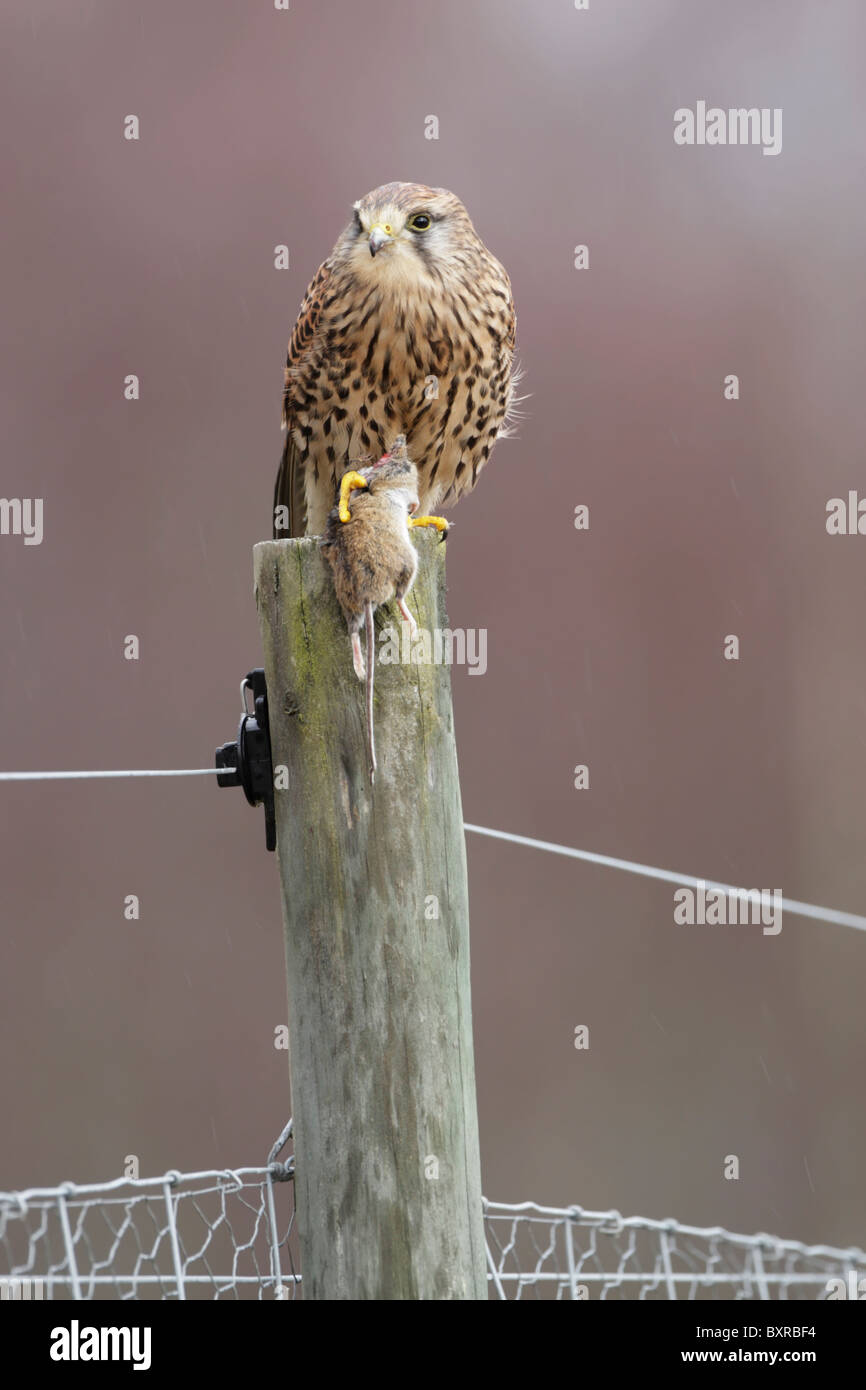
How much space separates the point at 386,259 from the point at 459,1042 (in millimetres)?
1550

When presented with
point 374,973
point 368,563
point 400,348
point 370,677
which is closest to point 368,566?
point 368,563

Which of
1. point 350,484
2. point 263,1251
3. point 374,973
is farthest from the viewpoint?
point 263,1251

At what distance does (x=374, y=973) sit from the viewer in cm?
134

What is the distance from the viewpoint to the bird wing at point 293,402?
2.54 meters

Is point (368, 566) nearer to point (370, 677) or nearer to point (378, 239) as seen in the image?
point (370, 677)

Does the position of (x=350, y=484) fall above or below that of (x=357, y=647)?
above

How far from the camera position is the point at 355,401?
2500 mm

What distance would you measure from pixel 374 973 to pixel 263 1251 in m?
3.63

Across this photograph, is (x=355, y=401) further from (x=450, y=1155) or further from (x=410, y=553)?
(x=450, y=1155)

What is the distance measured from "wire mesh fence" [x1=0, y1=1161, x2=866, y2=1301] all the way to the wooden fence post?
0.49 feet

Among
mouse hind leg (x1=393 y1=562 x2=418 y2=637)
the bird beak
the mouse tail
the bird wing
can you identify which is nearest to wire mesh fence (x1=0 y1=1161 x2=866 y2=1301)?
the mouse tail

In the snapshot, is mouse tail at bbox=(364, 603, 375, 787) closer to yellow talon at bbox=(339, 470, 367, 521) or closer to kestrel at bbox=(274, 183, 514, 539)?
yellow talon at bbox=(339, 470, 367, 521)

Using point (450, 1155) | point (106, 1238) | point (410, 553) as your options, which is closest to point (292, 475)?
point (410, 553)

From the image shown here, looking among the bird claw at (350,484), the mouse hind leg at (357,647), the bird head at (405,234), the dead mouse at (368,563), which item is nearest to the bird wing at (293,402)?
the bird head at (405,234)
